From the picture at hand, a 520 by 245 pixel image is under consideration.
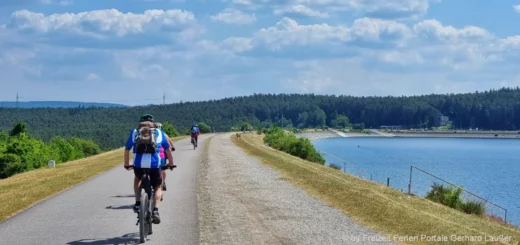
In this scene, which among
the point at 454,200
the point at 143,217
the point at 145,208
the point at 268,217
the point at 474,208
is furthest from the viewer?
the point at 454,200

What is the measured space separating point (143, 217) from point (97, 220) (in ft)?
9.22

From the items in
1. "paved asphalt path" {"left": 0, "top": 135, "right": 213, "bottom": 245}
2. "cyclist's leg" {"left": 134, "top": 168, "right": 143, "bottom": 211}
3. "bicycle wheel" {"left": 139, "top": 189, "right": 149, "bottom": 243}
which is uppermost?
"cyclist's leg" {"left": 134, "top": 168, "right": 143, "bottom": 211}

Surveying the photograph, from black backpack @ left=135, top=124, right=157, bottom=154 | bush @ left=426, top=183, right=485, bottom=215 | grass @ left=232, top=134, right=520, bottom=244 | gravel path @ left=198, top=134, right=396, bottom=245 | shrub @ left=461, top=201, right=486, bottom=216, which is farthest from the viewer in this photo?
bush @ left=426, top=183, right=485, bottom=215

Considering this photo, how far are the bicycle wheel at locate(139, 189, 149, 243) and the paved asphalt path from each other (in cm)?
21

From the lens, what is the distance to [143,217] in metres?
11.3

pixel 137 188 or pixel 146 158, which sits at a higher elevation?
pixel 146 158

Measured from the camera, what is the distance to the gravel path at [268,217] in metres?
12.4

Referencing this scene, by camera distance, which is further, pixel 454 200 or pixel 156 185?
pixel 454 200

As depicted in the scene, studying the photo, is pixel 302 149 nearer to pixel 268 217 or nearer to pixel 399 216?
pixel 399 216

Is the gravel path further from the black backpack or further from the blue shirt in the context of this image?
the black backpack

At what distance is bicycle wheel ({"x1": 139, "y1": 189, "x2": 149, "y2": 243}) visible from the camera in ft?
36.9

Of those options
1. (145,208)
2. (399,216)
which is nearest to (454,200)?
(399,216)

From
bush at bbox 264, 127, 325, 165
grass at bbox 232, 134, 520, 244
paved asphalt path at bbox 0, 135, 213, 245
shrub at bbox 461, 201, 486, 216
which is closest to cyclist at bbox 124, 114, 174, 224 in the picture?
paved asphalt path at bbox 0, 135, 213, 245

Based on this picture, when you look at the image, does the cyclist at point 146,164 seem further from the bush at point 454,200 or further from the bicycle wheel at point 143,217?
the bush at point 454,200
